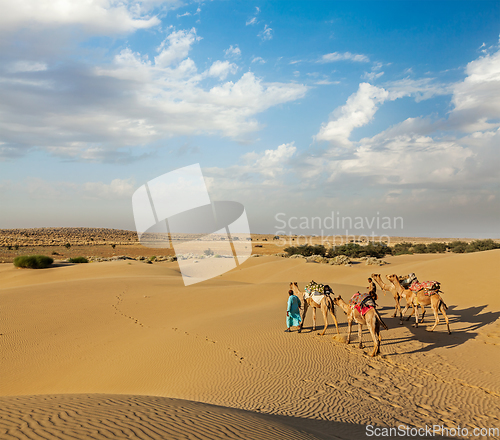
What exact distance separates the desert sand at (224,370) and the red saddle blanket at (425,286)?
1.64 metres

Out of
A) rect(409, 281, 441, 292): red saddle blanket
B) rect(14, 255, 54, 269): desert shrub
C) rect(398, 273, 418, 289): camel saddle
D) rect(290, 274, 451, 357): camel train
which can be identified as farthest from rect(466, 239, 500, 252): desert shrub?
rect(14, 255, 54, 269): desert shrub

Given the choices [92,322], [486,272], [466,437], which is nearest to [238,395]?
[466,437]

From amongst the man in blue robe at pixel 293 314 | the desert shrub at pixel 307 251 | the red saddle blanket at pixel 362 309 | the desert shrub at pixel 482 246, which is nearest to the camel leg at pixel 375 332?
the red saddle blanket at pixel 362 309

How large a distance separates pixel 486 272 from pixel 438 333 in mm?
11381

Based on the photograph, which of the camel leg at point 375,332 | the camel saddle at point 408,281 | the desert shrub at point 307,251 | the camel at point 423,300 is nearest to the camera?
the camel leg at point 375,332

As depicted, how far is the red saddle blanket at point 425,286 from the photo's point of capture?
41.3 ft

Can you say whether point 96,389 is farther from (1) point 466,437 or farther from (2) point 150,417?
(1) point 466,437

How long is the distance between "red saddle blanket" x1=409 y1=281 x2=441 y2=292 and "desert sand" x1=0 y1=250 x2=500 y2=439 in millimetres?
1636

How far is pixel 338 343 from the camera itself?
11.3 metres

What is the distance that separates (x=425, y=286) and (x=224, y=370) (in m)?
8.55

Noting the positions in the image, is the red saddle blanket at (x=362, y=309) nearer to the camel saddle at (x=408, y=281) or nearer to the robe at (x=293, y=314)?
the robe at (x=293, y=314)

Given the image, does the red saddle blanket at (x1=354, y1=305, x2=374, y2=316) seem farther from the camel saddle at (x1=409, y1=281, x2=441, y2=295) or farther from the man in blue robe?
the camel saddle at (x1=409, y1=281, x2=441, y2=295)

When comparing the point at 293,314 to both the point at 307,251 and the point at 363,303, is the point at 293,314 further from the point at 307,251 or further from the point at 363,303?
the point at 307,251

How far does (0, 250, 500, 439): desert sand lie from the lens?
210 inches
